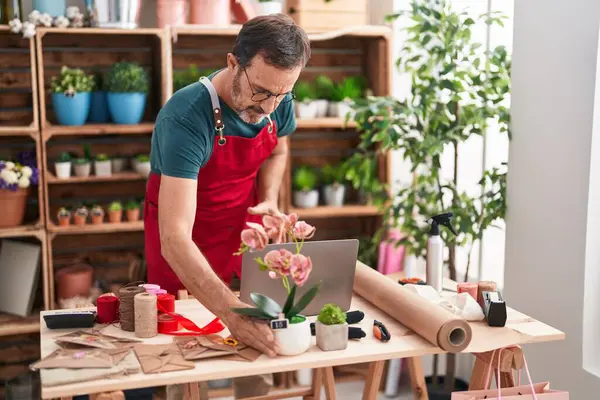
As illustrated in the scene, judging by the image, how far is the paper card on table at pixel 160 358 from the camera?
5.91 ft

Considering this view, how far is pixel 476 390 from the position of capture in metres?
2.15

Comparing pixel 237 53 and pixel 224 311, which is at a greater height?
pixel 237 53

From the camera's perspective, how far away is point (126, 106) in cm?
372

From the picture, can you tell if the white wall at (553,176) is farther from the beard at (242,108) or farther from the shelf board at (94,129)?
the shelf board at (94,129)

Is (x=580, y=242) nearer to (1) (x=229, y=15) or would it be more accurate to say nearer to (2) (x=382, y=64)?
(2) (x=382, y=64)

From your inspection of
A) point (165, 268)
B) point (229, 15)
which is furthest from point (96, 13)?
point (165, 268)

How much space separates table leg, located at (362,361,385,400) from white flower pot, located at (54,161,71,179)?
1980mm

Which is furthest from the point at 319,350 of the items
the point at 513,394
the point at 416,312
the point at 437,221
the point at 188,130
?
the point at 188,130

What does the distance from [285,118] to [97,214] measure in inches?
55.5

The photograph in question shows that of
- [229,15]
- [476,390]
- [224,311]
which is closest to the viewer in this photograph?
[224,311]

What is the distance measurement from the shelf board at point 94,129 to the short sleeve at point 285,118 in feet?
3.79

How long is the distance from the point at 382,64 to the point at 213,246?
1.72 meters

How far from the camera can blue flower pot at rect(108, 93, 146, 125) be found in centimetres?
371

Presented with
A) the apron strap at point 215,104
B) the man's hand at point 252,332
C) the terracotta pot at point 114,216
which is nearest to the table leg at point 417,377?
the man's hand at point 252,332
